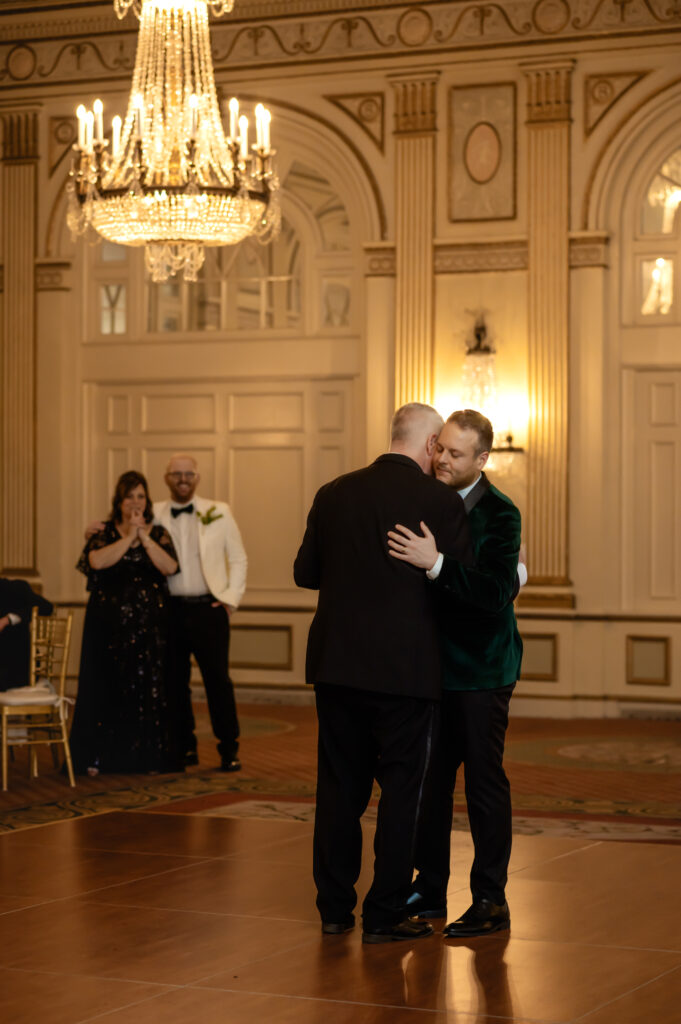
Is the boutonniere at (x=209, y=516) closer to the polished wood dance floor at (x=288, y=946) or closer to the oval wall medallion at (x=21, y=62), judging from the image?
the polished wood dance floor at (x=288, y=946)

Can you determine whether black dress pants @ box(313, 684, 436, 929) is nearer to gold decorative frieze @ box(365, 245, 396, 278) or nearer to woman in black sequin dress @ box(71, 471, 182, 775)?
woman in black sequin dress @ box(71, 471, 182, 775)

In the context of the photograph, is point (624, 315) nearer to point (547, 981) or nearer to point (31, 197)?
point (31, 197)

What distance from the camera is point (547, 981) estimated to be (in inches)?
146

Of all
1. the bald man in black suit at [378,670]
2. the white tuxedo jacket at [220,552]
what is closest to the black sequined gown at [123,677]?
Result: the white tuxedo jacket at [220,552]

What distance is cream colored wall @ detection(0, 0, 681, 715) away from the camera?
10.2 m

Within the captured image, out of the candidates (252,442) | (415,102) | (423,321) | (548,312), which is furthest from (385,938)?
(415,102)

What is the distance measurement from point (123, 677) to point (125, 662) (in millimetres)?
75

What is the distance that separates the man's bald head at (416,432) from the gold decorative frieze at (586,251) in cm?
626

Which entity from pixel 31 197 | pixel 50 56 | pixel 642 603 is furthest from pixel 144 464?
pixel 642 603

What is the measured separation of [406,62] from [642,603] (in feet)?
13.3

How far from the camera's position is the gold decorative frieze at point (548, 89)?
33.3 feet

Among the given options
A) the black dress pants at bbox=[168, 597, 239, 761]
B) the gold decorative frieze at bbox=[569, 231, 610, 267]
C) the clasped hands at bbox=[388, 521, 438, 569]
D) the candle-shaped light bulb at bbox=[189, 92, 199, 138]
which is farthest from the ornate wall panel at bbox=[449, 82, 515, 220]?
the clasped hands at bbox=[388, 521, 438, 569]

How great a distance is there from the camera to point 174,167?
8227 mm

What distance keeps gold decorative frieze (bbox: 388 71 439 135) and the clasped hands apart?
6970mm
